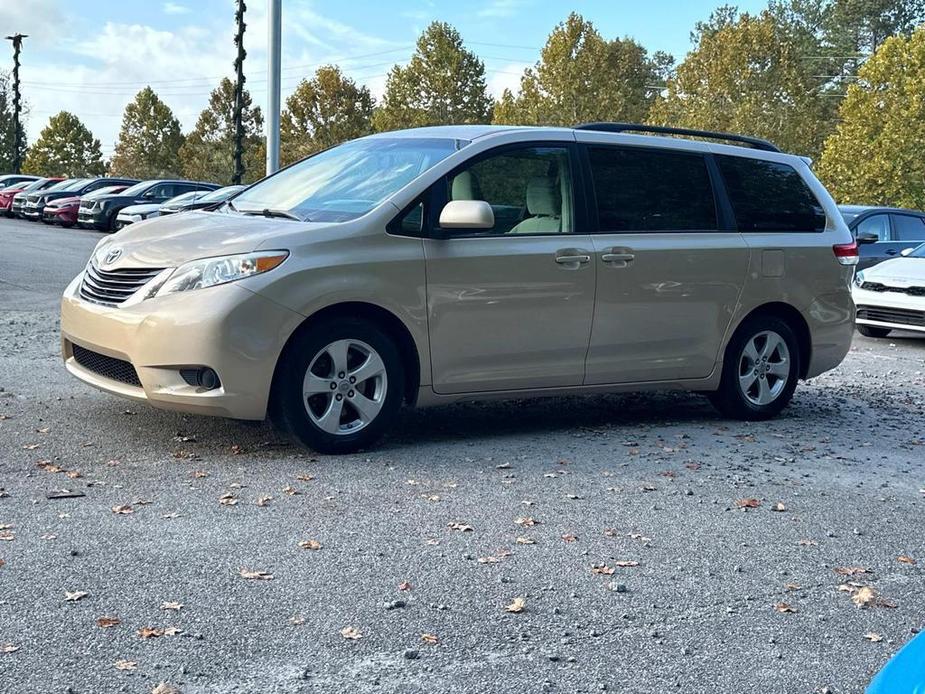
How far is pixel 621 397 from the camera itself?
30.3ft

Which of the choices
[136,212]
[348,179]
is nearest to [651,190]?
[348,179]

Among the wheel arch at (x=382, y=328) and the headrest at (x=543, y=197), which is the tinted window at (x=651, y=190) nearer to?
the headrest at (x=543, y=197)

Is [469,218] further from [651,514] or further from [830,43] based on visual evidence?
[830,43]

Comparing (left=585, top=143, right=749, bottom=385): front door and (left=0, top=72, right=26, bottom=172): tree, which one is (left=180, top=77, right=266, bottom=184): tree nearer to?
(left=0, top=72, right=26, bottom=172): tree

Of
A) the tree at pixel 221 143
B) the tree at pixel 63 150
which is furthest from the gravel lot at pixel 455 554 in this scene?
the tree at pixel 63 150

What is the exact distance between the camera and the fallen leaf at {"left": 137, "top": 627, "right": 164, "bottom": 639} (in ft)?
12.9

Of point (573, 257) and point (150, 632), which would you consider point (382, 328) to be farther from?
point (150, 632)

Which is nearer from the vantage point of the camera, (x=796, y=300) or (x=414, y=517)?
(x=414, y=517)

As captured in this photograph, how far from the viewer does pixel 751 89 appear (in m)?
48.2

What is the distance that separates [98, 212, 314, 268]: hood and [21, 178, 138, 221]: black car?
33188 mm

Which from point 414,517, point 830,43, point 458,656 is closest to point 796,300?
point 414,517

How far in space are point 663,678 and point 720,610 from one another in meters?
0.73

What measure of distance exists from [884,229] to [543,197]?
12226mm

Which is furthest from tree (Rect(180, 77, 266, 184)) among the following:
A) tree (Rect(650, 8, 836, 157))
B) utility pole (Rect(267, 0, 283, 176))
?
utility pole (Rect(267, 0, 283, 176))
